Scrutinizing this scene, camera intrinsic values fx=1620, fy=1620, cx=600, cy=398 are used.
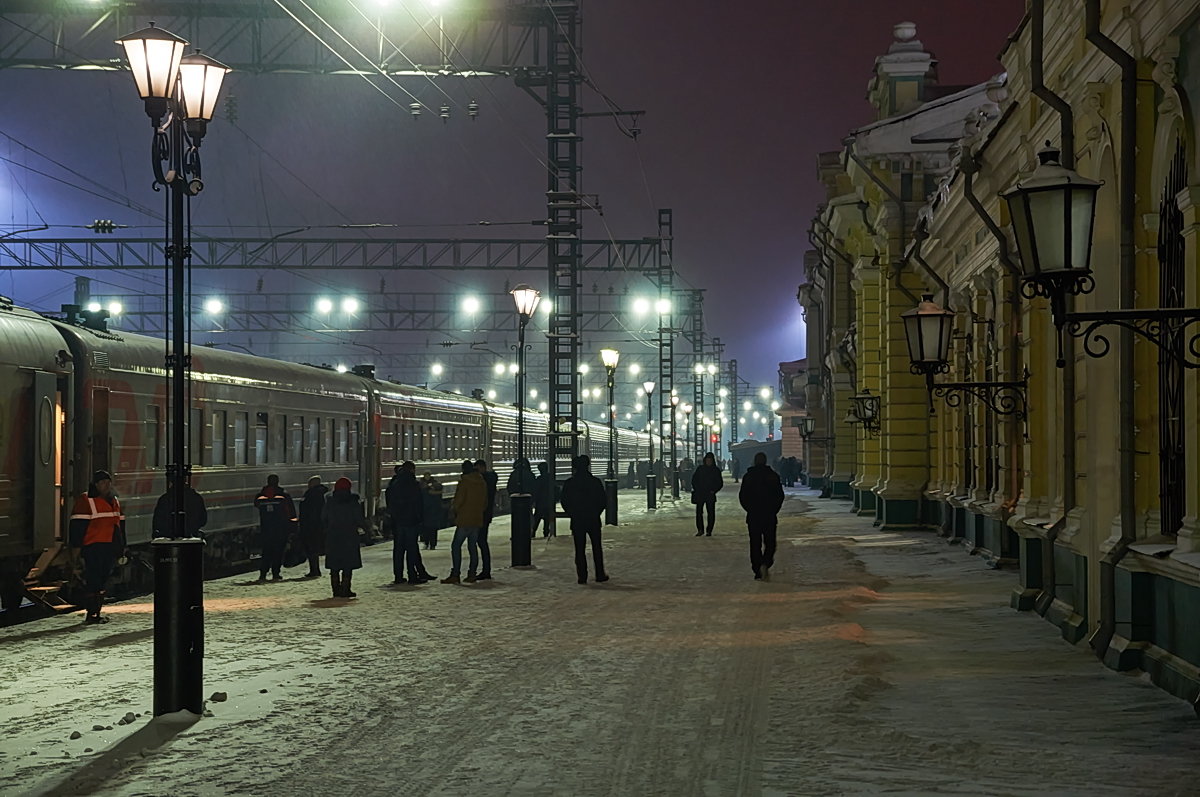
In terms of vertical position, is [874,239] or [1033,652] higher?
[874,239]

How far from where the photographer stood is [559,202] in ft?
99.5

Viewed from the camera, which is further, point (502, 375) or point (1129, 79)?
point (502, 375)

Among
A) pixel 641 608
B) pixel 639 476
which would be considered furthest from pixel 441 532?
pixel 639 476

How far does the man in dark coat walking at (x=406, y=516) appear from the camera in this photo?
2089 centimetres

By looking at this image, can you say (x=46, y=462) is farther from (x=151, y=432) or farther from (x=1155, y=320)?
(x=1155, y=320)

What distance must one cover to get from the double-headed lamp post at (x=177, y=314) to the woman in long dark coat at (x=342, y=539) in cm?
767

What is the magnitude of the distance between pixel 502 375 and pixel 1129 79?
3266 inches

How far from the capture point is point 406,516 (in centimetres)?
2094

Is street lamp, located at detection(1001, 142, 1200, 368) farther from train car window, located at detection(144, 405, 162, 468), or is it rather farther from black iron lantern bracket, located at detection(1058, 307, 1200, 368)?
train car window, located at detection(144, 405, 162, 468)

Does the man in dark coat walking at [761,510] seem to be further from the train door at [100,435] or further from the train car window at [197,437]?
the train door at [100,435]

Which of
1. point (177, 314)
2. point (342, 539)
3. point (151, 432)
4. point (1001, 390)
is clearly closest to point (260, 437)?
point (151, 432)

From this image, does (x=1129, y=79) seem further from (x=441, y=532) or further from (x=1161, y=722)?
(x=441, y=532)

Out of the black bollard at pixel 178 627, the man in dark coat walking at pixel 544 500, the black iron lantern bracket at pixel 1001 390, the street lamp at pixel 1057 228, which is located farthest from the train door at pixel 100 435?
the street lamp at pixel 1057 228

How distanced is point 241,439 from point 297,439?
2954 millimetres
